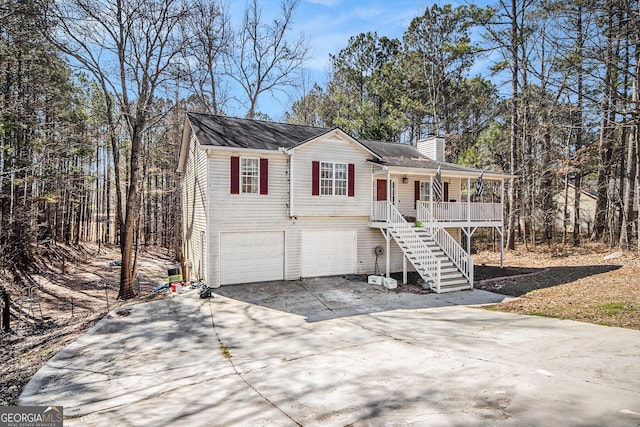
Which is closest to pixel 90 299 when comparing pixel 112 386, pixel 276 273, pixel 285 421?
pixel 276 273

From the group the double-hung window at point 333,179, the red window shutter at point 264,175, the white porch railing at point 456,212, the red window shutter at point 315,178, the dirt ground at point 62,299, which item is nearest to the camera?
the dirt ground at point 62,299

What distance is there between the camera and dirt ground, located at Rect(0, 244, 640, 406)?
8.62 metres

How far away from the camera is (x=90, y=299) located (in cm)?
1647

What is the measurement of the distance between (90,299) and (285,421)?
15893 millimetres

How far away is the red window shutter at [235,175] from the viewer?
12930 mm

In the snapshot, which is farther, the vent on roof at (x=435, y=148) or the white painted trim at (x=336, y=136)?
the vent on roof at (x=435, y=148)

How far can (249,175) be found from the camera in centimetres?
1334

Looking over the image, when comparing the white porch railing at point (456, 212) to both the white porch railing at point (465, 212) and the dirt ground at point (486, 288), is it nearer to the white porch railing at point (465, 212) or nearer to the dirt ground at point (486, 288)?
the white porch railing at point (465, 212)

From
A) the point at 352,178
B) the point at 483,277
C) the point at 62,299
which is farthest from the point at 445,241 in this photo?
the point at 62,299

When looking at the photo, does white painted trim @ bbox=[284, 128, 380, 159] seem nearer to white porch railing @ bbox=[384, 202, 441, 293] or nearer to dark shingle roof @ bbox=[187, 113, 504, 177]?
dark shingle roof @ bbox=[187, 113, 504, 177]

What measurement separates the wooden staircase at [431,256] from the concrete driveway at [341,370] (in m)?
2.75

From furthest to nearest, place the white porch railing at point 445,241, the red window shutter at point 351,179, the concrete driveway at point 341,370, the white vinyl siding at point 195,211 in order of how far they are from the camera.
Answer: the red window shutter at point 351,179 < the white porch railing at point 445,241 < the white vinyl siding at point 195,211 < the concrete driveway at point 341,370

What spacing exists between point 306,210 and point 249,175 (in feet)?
8.57

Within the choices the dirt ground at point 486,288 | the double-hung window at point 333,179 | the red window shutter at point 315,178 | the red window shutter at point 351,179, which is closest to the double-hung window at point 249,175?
the red window shutter at point 315,178
